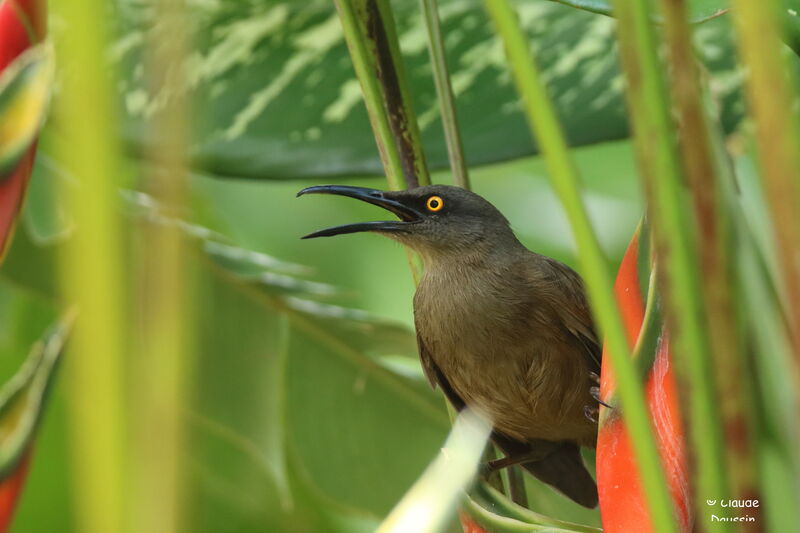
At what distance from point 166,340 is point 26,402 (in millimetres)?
572

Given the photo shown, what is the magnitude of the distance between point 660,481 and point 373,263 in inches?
87.1

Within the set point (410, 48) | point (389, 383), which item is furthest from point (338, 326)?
point (410, 48)

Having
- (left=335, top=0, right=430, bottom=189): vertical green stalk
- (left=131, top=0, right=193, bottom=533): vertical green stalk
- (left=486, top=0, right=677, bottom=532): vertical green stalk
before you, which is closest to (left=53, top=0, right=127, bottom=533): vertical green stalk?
(left=131, top=0, right=193, bottom=533): vertical green stalk

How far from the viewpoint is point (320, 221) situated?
96.2 inches

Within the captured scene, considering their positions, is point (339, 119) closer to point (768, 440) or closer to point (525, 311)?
point (525, 311)

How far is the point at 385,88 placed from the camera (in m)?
0.86

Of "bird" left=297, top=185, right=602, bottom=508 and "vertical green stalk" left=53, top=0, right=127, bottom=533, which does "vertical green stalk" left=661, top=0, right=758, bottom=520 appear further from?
"bird" left=297, top=185, right=602, bottom=508

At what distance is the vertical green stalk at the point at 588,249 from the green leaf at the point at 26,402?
0.40 m

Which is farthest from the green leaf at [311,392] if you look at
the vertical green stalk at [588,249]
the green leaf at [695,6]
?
the vertical green stalk at [588,249]

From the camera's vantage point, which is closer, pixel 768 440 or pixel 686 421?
pixel 686 421

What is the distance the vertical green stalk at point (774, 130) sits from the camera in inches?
11.2

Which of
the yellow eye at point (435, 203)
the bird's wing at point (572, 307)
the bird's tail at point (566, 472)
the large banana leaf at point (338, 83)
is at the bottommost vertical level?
the bird's tail at point (566, 472)

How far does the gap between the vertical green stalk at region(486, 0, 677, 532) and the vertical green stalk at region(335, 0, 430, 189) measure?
17.8 inches

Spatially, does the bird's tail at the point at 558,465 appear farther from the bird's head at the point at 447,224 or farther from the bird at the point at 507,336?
the bird's head at the point at 447,224
